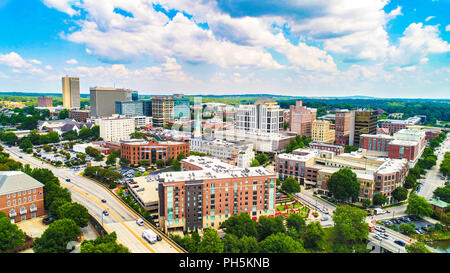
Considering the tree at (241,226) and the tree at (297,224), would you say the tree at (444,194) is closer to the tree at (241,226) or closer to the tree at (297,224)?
the tree at (297,224)

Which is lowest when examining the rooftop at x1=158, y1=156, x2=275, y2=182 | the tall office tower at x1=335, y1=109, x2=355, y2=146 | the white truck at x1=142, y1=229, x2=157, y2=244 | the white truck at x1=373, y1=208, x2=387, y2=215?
the white truck at x1=373, y1=208, x2=387, y2=215

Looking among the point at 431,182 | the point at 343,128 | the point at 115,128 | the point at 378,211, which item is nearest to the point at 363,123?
the point at 343,128

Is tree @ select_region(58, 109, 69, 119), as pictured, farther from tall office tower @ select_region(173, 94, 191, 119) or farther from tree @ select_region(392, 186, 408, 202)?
tree @ select_region(392, 186, 408, 202)

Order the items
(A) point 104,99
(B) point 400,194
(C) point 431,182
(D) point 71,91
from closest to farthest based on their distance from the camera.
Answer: (B) point 400,194, (C) point 431,182, (A) point 104,99, (D) point 71,91

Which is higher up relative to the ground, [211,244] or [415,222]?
[211,244]

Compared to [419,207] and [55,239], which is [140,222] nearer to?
[55,239]

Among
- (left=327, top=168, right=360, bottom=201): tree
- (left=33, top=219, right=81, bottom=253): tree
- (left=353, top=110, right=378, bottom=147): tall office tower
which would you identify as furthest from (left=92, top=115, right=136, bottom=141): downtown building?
(left=327, top=168, right=360, bottom=201): tree
